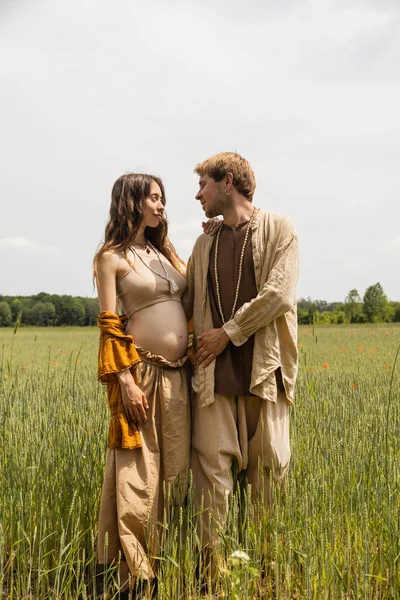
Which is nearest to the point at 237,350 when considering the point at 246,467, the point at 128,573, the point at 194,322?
the point at 194,322

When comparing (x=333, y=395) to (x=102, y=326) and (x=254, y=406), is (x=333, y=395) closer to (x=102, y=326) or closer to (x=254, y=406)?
(x=254, y=406)

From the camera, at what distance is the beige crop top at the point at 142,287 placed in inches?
108

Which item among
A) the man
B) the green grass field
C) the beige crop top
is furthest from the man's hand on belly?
the green grass field

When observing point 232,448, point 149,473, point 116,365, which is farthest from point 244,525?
point 116,365

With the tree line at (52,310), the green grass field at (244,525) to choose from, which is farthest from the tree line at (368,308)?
the green grass field at (244,525)

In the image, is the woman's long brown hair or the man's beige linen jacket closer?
the man's beige linen jacket


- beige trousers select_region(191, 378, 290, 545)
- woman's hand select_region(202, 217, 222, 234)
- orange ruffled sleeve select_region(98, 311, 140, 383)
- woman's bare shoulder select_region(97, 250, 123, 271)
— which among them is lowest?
beige trousers select_region(191, 378, 290, 545)

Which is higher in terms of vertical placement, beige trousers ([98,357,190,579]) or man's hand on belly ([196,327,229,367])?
man's hand on belly ([196,327,229,367])

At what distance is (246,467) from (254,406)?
0.30 meters

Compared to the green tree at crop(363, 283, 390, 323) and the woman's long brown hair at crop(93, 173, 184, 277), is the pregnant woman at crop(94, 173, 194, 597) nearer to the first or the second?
the woman's long brown hair at crop(93, 173, 184, 277)

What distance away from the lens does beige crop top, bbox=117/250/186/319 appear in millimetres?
A: 2734

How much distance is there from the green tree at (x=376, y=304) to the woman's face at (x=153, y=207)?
176 ft

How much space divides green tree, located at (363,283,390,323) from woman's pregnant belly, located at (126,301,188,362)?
53645 mm

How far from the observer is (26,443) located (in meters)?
3.31
